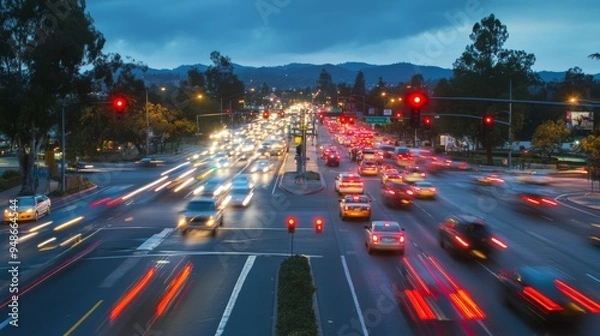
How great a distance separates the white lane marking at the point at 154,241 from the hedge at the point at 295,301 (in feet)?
27.4

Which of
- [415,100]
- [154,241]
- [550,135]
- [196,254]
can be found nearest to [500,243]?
[415,100]

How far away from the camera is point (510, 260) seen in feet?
85.2

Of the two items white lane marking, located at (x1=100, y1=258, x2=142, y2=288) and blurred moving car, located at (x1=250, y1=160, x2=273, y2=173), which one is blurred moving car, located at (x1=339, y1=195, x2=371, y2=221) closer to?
white lane marking, located at (x1=100, y1=258, x2=142, y2=288)

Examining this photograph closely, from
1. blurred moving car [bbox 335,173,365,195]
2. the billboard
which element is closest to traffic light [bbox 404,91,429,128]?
blurred moving car [bbox 335,173,365,195]

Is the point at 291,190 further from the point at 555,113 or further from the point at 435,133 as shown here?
the point at 555,113

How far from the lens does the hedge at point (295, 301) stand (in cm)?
1510

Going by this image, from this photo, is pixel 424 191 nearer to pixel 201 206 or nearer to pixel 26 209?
pixel 201 206

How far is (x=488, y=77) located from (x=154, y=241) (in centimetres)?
6695

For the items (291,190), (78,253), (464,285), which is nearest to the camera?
(464,285)

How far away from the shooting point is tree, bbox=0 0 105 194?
157 feet

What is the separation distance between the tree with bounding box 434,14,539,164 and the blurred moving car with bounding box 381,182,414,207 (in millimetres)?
42901

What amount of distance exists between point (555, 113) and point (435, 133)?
80.5ft

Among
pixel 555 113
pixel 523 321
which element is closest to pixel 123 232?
pixel 523 321

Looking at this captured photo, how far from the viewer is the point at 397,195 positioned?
42.7 meters
